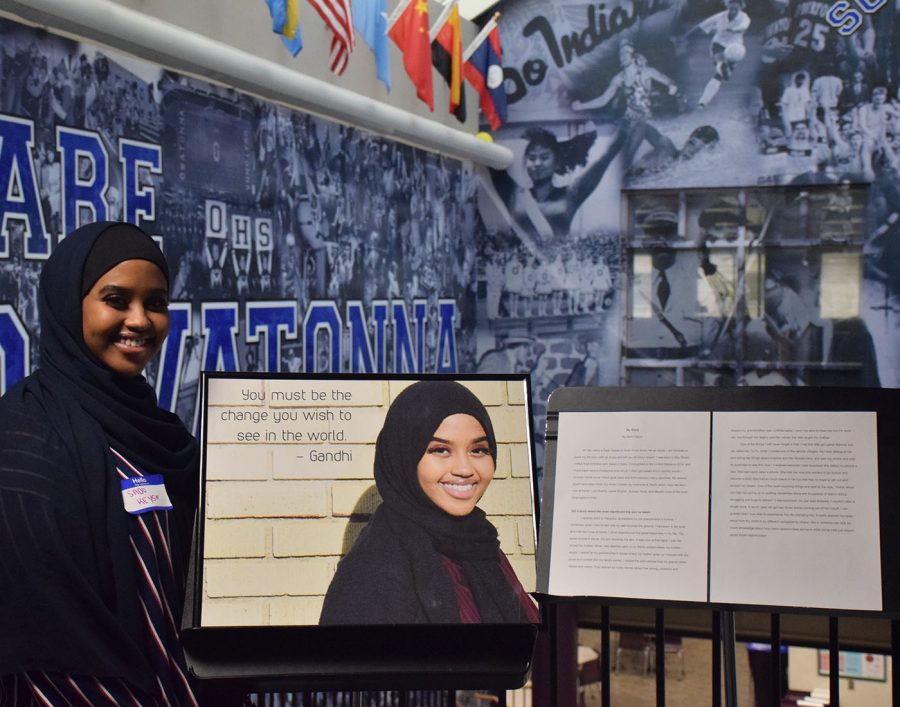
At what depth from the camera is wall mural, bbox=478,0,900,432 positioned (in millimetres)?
8953

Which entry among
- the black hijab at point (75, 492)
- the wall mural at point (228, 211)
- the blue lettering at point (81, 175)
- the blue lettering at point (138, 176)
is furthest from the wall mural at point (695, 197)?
the black hijab at point (75, 492)

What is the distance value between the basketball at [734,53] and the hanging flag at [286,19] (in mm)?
4634

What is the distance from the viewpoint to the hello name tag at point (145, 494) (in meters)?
2.17

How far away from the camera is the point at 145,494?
2207 millimetres

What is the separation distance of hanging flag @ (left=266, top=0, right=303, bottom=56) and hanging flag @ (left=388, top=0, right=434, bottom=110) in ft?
4.62

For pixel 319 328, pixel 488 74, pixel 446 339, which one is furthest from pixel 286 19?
pixel 446 339

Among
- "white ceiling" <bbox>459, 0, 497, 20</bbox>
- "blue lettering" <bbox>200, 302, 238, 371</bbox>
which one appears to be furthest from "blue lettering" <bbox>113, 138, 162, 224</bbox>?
"white ceiling" <bbox>459, 0, 497, 20</bbox>

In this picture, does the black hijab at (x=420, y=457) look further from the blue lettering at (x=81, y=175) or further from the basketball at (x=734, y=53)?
the basketball at (x=734, y=53)

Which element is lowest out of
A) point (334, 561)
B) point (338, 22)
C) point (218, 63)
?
point (334, 561)

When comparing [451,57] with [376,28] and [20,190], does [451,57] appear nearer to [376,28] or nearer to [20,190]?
[376,28]

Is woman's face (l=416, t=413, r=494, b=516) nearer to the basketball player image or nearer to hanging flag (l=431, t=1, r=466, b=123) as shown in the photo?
hanging flag (l=431, t=1, r=466, b=123)

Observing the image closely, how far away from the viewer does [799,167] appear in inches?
357

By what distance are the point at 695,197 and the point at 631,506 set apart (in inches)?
298

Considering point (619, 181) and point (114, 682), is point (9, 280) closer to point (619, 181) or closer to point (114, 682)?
point (114, 682)
